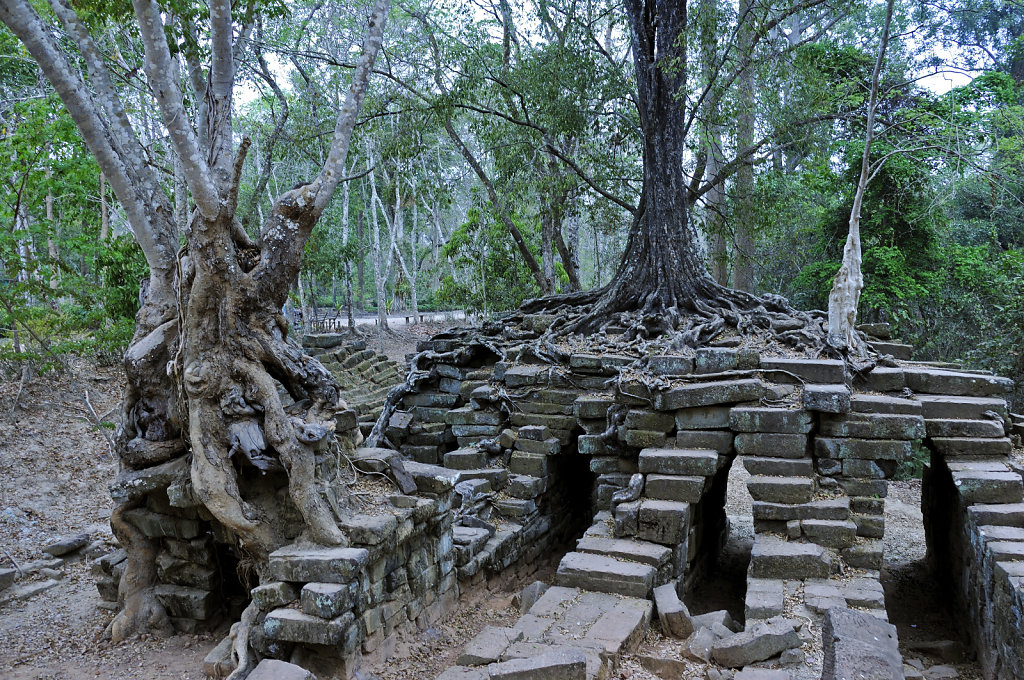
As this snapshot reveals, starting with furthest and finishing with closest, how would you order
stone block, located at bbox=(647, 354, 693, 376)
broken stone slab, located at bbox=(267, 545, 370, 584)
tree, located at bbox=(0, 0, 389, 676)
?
stone block, located at bbox=(647, 354, 693, 376)
tree, located at bbox=(0, 0, 389, 676)
broken stone slab, located at bbox=(267, 545, 370, 584)

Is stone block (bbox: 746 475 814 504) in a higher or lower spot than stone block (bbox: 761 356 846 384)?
lower

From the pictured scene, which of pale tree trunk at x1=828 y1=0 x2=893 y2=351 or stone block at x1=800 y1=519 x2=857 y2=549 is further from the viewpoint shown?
pale tree trunk at x1=828 y1=0 x2=893 y2=351

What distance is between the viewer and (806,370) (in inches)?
272

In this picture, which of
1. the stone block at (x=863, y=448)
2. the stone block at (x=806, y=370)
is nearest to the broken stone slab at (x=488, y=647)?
the stone block at (x=863, y=448)

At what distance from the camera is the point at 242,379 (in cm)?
537

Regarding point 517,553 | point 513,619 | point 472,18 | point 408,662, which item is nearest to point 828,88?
point 472,18

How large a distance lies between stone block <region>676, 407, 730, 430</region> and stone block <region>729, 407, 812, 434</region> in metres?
0.18

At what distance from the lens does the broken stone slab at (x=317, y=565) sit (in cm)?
464

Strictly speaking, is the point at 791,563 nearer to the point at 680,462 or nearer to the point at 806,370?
the point at 680,462

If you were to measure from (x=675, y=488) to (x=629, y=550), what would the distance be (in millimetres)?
812

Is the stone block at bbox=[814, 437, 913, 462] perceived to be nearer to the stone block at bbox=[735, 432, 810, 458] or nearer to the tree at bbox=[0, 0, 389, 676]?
the stone block at bbox=[735, 432, 810, 458]

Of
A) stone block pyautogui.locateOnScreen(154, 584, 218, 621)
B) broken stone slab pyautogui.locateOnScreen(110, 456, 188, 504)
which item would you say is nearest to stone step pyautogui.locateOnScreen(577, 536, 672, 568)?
stone block pyautogui.locateOnScreen(154, 584, 218, 621)

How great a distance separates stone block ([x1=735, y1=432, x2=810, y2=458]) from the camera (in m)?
6.44

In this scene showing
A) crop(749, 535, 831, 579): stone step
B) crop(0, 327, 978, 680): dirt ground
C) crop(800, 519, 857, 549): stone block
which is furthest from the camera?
crop(800, 519, 857, 549): stone block
